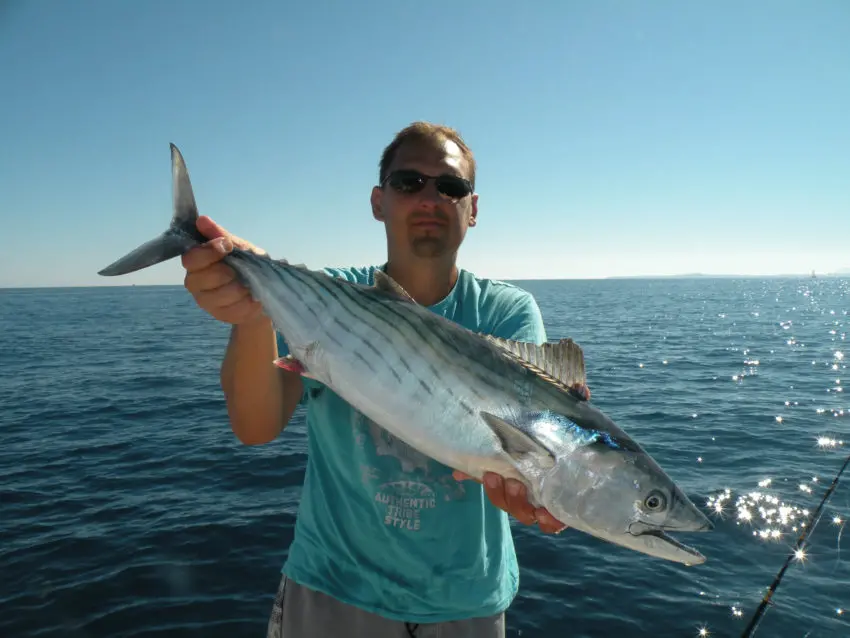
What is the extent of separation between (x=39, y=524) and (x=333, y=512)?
8.56 m

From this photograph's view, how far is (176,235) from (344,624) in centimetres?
250

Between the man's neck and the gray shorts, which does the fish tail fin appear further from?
the gray shorts

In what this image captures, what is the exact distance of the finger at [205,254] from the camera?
9.73 ft

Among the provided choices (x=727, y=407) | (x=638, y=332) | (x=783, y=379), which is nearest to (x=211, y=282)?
(x=727, y=407)

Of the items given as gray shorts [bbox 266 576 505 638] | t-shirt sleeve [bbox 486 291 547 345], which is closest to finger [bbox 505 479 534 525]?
gray shorts [bbox 266 576 505 638]

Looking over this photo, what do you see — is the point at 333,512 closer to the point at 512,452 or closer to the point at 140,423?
the point at 512,452

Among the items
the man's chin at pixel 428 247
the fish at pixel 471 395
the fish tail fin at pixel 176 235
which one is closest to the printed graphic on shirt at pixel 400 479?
the fish at pixel 471 395

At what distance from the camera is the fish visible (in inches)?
102

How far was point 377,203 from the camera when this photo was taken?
3.84m

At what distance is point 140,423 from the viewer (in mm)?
14531

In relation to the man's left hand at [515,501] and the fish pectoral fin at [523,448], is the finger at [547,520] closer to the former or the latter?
the man's left hand at [515,501]

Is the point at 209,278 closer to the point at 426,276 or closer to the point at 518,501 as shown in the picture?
the point at 426,276

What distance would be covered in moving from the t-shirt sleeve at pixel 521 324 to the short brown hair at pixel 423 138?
0.95 m

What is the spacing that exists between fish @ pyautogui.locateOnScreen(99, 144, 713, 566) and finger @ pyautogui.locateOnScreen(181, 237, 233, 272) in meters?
0.09
